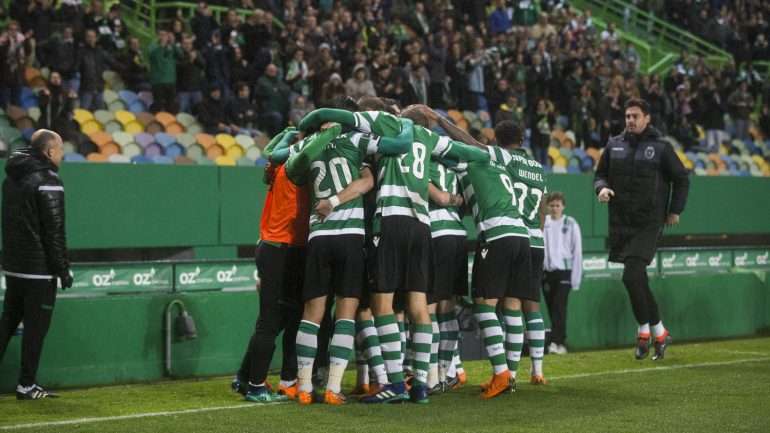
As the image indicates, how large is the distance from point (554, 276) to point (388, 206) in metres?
4.96

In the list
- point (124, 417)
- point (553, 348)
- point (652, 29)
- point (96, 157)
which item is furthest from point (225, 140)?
point (652, 29)

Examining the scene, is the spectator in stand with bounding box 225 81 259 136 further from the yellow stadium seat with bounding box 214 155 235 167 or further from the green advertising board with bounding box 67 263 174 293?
the green advertising board with bounding box 67 263 174 293

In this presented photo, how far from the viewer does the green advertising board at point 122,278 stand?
999cm

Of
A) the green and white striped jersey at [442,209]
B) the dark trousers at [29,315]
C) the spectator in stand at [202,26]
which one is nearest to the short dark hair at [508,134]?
the green and white striped jersey at [442,209]

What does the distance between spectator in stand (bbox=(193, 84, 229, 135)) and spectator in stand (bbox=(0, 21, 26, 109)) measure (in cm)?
230

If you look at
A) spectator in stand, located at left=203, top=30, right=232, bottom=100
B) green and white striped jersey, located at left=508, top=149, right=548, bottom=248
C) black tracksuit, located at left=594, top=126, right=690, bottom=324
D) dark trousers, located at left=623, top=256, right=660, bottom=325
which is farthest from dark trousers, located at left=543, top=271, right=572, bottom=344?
spectator in stand, located at left=203, top=30, right=232, bottom=100

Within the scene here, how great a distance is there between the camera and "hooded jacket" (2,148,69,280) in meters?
8.55

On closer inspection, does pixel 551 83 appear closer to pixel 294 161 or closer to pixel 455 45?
pixel 455 45

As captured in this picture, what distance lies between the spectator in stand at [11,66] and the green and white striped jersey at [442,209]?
285 inches

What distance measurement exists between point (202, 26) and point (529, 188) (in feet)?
28.8

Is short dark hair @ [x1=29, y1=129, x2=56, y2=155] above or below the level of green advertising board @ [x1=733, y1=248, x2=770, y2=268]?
above

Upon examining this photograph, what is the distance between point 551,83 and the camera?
2111 cm

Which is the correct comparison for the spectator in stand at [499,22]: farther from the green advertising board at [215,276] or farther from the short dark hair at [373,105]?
the short dark hair at [373,105]

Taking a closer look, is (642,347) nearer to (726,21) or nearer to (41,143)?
(41,143)
